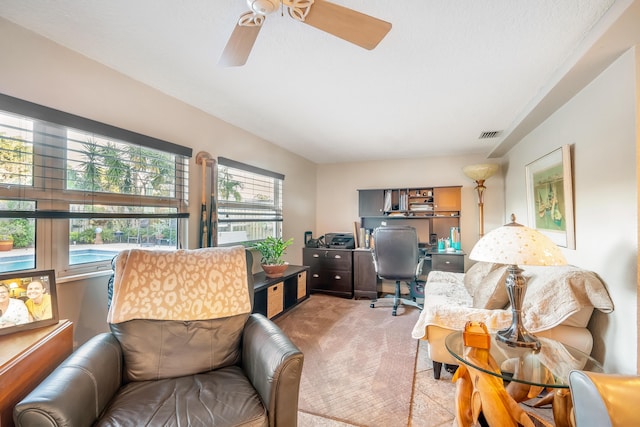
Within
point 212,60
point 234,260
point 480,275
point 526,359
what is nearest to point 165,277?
point 234,260

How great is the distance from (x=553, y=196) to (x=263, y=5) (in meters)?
2.55

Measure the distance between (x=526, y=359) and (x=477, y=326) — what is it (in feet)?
0.82

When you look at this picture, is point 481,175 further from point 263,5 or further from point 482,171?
point 263,5

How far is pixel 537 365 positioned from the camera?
1.34m

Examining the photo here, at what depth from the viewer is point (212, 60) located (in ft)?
5.83

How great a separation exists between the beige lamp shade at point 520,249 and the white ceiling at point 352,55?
106cm

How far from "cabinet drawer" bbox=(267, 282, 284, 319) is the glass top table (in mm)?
1830

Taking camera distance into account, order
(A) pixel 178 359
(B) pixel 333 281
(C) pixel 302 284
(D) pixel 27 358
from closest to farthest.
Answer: (D) pixel 27 358 < (A) pixel 178 359 < (C) pixel 302 284 < (B) pixel 333 281

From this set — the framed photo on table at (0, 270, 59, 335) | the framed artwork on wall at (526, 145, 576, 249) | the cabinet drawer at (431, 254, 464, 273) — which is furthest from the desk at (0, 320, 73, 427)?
the cabinet drawer at (431, 254, 464, 273)

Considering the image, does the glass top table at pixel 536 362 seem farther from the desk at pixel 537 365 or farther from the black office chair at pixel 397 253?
the black office chair at pixel 397 253

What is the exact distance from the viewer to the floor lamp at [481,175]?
3.70 metres

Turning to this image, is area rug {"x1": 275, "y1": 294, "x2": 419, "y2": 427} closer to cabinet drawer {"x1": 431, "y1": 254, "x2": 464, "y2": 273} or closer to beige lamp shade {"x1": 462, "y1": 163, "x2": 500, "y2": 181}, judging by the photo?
cabinet drawer {"x1": 431, "y1": 254, "x2": 464, "y2": 273}

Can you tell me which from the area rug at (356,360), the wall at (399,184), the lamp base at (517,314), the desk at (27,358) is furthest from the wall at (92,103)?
the lamp base at (517,314)

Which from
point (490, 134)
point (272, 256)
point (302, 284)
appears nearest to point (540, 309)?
point (490, 134)
